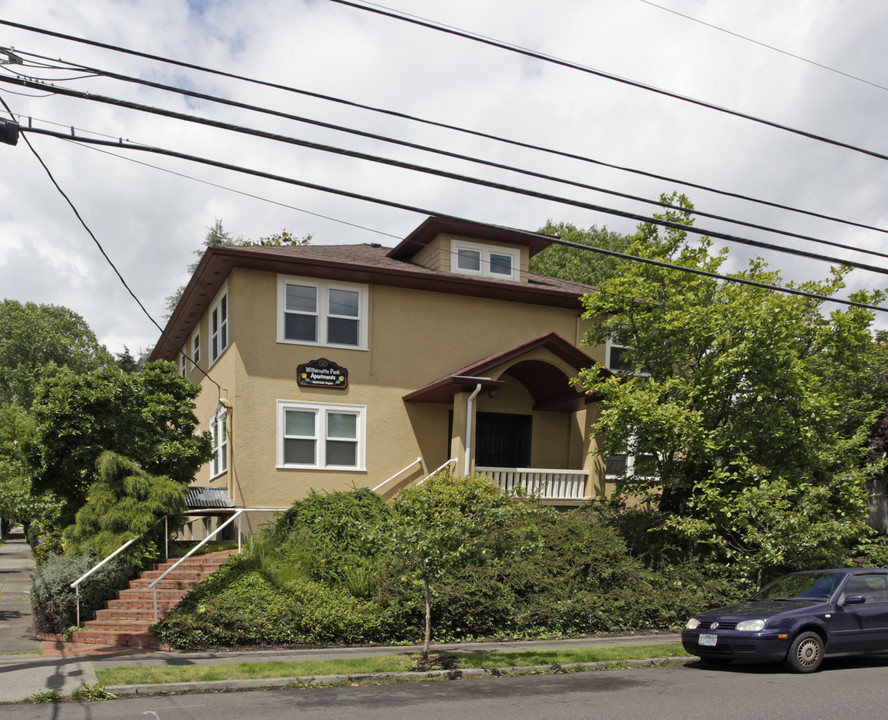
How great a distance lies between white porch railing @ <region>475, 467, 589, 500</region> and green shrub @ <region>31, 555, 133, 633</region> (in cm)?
803

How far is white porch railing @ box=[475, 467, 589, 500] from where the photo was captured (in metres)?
18.8

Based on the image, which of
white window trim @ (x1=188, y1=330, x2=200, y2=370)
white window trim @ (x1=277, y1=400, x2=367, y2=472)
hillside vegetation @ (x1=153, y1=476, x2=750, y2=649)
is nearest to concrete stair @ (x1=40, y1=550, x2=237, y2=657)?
hillside vegetation @ (x1=153, y1=476, x2=750, y2=649)

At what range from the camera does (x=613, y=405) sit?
17.2 metres

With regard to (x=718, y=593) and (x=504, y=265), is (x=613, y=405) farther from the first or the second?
(x=504, y=265)

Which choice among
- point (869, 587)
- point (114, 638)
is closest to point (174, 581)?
point (114, 638)

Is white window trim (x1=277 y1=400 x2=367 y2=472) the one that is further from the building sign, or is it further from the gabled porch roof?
the gabled porch roof

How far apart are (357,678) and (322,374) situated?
31.0 feet

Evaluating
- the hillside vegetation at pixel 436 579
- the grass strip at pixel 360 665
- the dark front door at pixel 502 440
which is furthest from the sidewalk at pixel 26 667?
the dark front door at pixel 502 440

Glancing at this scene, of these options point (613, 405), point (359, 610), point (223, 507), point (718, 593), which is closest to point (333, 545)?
point (359, 610)

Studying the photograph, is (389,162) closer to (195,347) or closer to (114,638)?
(114,638)

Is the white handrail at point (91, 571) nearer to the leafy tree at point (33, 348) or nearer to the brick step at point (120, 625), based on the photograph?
the brick step at point (120, 625)

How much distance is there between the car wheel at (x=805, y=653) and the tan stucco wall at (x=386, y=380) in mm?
8859

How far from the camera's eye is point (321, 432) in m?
18.8

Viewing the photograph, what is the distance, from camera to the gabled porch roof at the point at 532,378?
60.1ft
